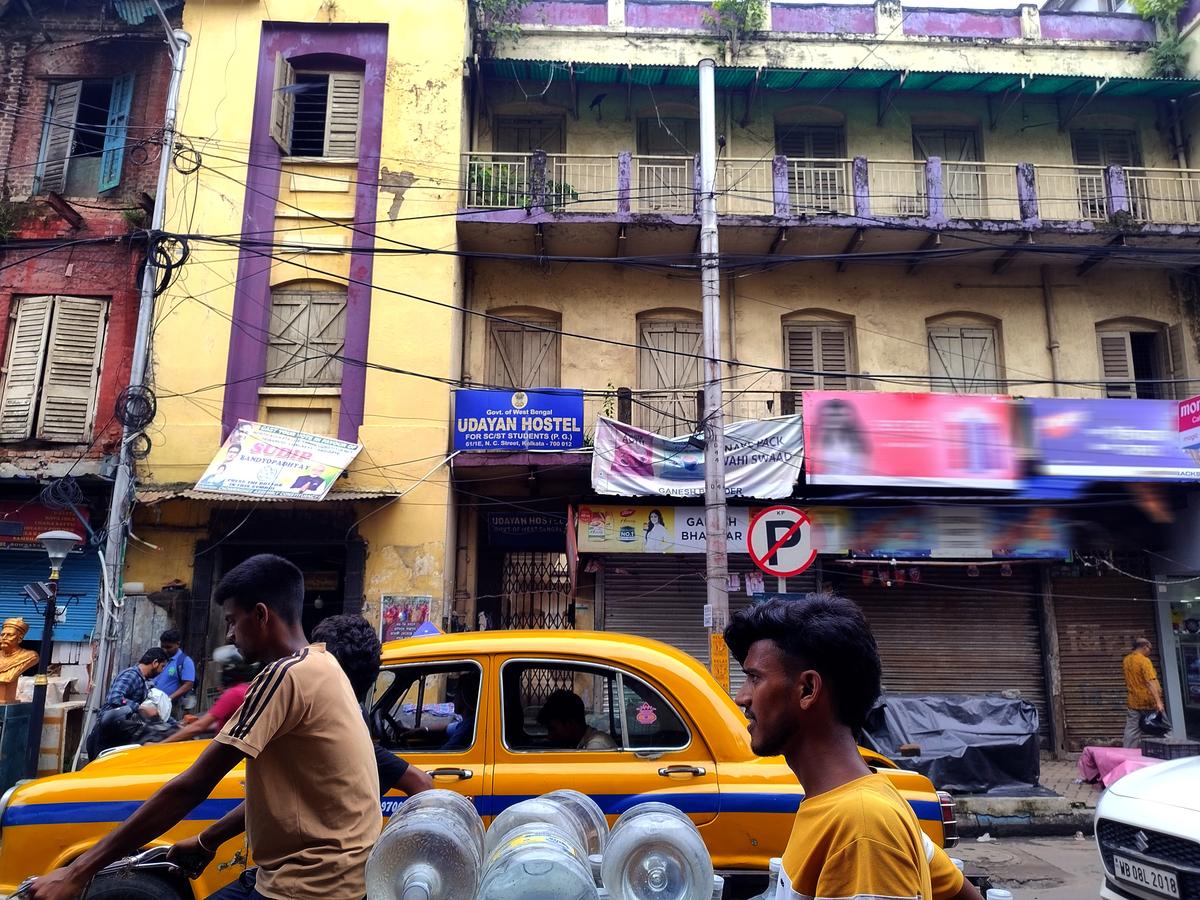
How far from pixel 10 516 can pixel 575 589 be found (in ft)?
28.0

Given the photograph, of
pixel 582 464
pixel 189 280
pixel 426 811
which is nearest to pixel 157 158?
pixel 189 280

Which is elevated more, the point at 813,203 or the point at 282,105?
the point at 282,105

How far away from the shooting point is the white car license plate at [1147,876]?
4.11 metres

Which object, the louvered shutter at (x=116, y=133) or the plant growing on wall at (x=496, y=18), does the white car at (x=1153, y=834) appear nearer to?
the plant growing on wall at (x=496, y=18)

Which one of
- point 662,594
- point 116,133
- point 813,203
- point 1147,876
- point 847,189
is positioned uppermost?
point 116,133

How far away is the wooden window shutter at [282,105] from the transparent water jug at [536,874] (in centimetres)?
1351

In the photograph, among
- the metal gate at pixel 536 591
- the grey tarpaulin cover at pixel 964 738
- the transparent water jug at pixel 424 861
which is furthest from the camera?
the metal gate at pixel 536 591

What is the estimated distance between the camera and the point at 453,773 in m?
3.99

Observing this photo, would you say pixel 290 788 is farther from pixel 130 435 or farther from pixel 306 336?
pixel 306 336

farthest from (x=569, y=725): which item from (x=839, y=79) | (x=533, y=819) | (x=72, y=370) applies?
(x=839, y=79)

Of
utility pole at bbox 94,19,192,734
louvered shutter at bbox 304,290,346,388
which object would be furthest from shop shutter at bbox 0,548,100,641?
louvered shutter at bbox 304,290,346,388

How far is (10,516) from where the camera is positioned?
1218 cm

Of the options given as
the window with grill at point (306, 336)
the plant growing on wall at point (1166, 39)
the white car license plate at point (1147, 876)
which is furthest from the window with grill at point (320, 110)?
the plant growing on wall at point (1166, 39)

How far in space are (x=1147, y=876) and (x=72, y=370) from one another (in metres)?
14.6
